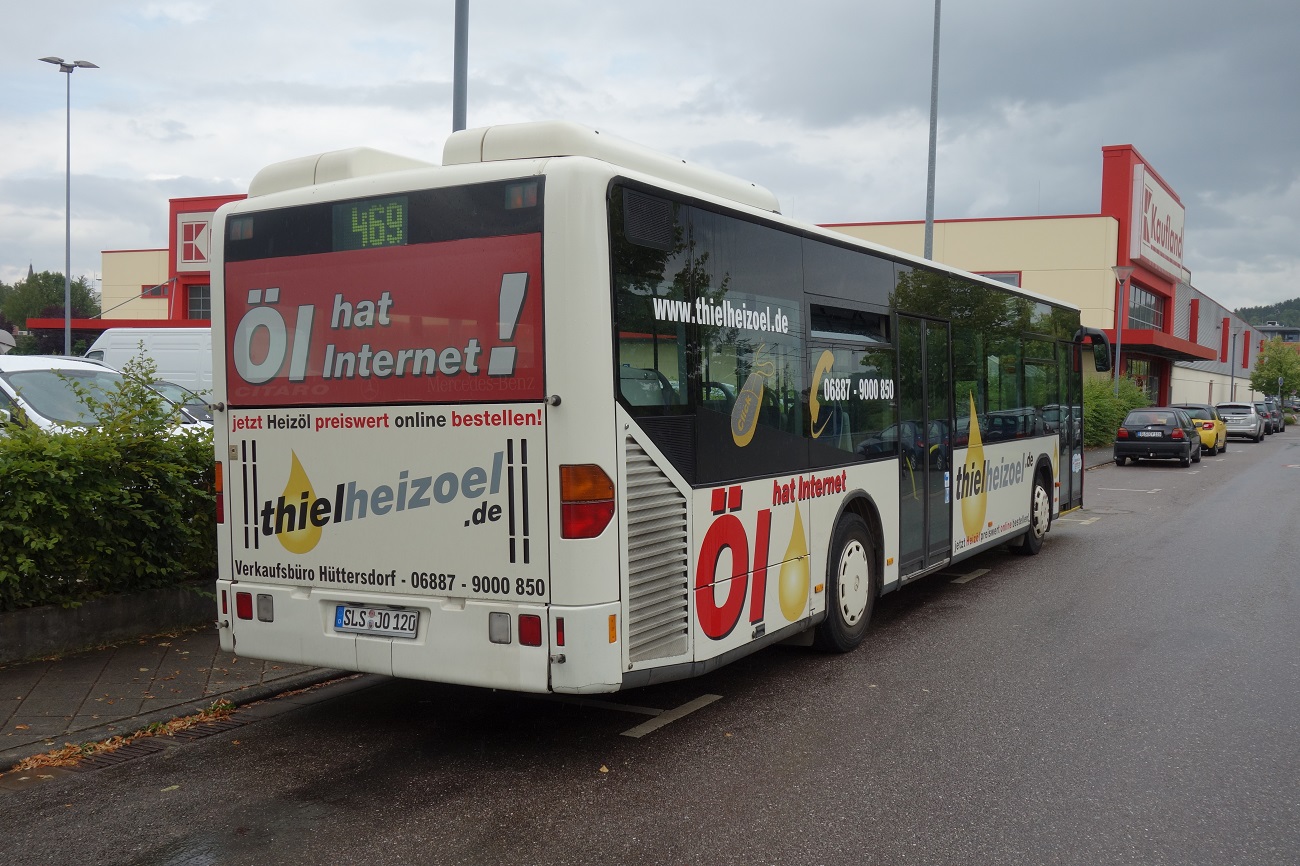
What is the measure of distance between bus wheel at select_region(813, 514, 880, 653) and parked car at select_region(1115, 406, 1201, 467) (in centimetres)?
2357

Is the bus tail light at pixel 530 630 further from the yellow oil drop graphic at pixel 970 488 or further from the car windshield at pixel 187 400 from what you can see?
the yellow oil drop graphic at pixel 970 488

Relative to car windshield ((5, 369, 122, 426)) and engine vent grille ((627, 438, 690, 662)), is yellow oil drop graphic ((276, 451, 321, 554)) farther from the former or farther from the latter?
car windshield ((5, 369, 122, 426))

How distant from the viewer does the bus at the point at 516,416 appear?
5082 mm

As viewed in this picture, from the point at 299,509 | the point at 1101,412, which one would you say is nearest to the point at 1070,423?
the point at 299,509

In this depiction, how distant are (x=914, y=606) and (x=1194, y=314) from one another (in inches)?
2709

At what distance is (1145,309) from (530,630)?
5718cm

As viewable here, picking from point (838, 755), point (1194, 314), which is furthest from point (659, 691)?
point (1194, 314)

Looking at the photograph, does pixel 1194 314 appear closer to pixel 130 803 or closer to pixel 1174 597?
pixel 1174 597

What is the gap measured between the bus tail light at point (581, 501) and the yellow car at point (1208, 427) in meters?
33.0

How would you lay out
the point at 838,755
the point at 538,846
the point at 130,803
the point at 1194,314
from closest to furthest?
1. the point at 538,846
2. the point at 130,803
3. the point at 838,755
4. the point at 1194,314

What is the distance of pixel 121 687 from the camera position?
6.57 meters

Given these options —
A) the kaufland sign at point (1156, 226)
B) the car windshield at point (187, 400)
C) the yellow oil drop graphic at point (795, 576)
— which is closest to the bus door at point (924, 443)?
the yellow oil drop graphic at point (795, 576)

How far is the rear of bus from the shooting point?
5.06 meters

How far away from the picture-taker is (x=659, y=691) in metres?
6.80
